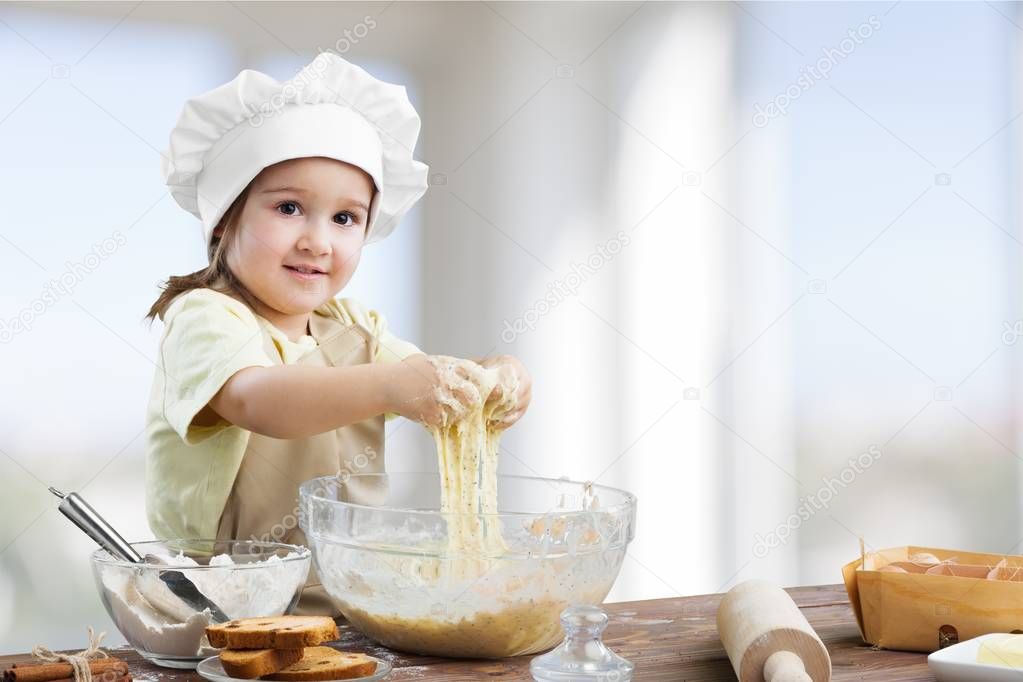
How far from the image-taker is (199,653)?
80 centimetres

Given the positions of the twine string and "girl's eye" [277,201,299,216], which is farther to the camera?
"girl's eye" [277,201,299,216]

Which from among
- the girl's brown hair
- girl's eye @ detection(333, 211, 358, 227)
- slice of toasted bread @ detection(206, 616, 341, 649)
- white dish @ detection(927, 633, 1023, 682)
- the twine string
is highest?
girl's eye @ detection(333, 211, 358, 227)

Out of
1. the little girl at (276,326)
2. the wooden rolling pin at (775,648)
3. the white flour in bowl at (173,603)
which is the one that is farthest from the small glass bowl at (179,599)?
the wooden rolling pin at (775,648)

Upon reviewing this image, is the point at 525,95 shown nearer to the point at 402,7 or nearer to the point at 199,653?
the point at 402,7

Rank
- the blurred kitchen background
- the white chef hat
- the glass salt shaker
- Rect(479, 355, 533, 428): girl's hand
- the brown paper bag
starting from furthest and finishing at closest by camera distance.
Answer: the blurred kitchen background < the white chef hat < Rect(479, 355, 533, 428): girl's hand < the brown paper bag < the glass salt shaker

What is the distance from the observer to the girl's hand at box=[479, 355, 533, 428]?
3.23 ft

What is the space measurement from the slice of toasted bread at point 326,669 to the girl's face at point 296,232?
18.8 inches

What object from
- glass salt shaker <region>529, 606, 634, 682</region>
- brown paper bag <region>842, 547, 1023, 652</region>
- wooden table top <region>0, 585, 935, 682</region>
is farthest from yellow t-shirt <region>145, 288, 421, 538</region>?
brown paper bag <region>842, 547, 1023, 652</region>

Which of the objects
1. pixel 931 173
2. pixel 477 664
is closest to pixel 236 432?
pixel 477 664

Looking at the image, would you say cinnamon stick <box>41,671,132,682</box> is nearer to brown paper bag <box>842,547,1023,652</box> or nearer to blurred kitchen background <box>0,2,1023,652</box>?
brown paper bag <box>842,547,1023,652</box>

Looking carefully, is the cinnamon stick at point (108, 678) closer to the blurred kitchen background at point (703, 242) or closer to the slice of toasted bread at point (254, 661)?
the slice of toasted bread at point (254, 661)

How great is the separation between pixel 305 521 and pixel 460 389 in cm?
17

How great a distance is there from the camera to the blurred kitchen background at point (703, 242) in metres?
2.38

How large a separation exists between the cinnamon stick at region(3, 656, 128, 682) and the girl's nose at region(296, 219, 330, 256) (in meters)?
0.50
